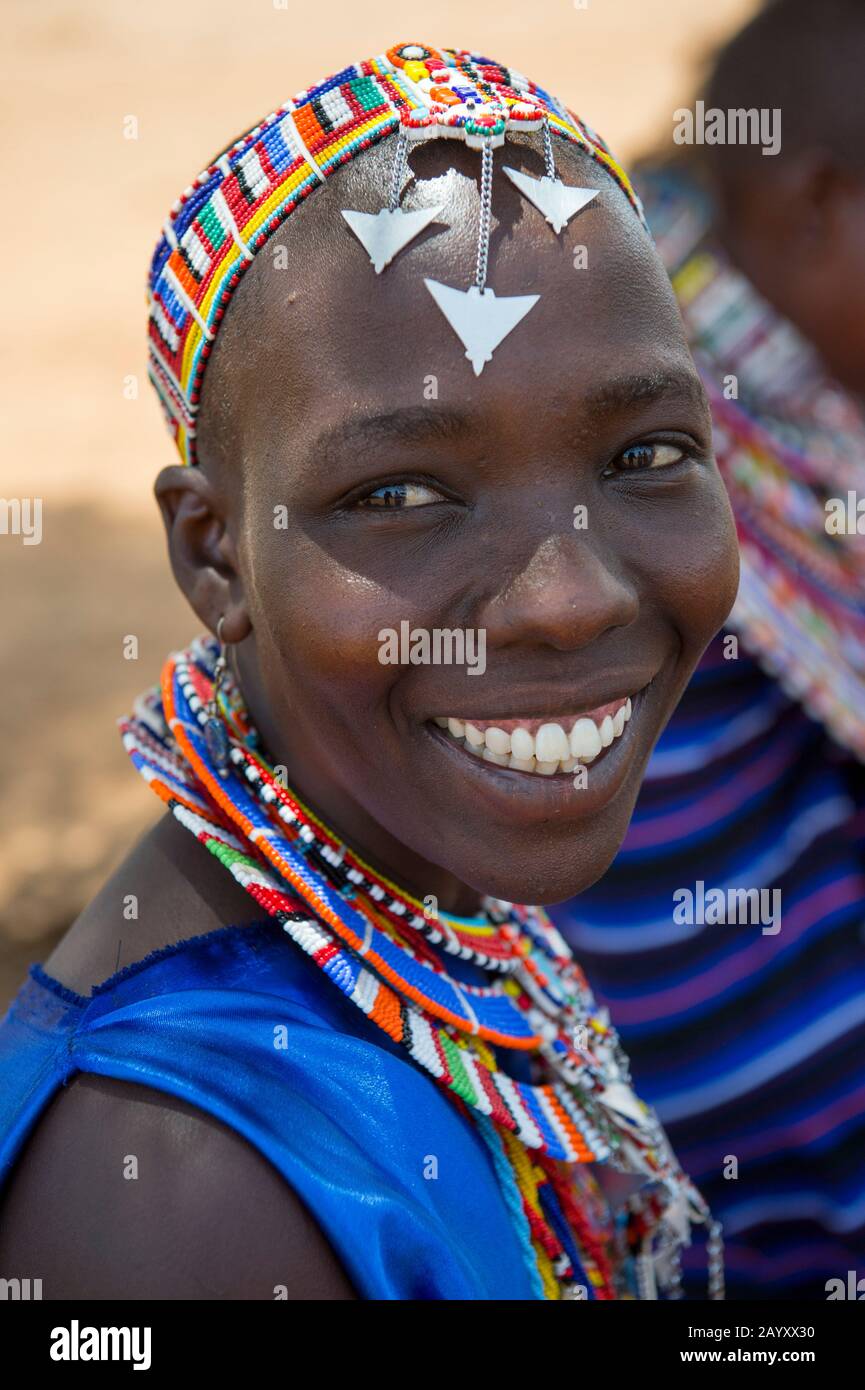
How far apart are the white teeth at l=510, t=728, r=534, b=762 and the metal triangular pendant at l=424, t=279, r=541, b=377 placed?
1.26 ft

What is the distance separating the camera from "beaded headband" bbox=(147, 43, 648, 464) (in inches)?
60.1

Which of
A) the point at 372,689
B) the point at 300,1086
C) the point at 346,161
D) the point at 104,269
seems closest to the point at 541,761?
the point at 372,689

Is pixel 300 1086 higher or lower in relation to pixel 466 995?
lower

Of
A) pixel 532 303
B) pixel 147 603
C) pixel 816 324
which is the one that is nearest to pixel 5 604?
pixel 147 603

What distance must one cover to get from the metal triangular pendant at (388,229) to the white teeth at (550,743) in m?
0.51

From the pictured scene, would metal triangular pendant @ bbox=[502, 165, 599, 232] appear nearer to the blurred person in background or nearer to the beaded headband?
the beaded headband

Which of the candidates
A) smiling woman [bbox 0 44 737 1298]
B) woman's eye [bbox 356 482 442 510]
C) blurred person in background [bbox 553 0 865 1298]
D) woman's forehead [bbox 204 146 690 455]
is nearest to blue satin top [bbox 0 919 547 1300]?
smiling woman [bbox 0 44 737 1298]

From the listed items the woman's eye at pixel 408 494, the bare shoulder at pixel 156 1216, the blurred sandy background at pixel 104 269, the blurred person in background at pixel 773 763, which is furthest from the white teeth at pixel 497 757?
the blurred sandy background at pixel 104 269

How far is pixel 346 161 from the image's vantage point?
1.60 meters

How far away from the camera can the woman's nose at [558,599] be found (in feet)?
4.84

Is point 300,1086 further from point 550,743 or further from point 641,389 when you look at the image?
point 641,389

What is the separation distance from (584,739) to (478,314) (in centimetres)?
47

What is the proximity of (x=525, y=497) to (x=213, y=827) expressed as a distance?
1.74ft

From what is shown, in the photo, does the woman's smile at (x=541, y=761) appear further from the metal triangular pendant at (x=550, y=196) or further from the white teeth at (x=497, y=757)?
the metal triangular pendant at (x=550, y=196)
